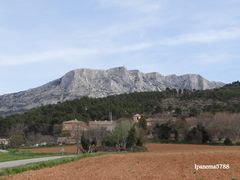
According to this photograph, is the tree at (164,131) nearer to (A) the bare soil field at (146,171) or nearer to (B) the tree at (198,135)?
(B) the tree at (198,135)

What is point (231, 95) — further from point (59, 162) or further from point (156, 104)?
point (59, 162)

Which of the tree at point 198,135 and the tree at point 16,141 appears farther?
the tree at point 16,141

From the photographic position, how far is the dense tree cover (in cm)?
14638

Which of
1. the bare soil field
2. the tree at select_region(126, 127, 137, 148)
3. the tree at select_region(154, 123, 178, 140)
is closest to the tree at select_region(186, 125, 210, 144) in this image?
the tree at select_region(154, 123, 178, 140)

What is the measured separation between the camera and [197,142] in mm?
106125

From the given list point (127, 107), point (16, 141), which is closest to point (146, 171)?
point (16, 141)

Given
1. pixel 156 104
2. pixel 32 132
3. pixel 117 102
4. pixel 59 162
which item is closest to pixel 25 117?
pixel 32 132

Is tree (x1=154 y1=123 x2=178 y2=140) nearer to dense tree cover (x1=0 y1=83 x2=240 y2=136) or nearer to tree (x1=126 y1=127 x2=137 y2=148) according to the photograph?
dense tree cover (x1=0 y1=83 x2=240 y2=136)

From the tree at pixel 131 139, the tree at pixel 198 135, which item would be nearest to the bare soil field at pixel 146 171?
the tree at pixel 131 139

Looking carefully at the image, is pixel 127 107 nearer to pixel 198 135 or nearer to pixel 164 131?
pixel 164 131

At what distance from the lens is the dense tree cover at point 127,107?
146375 mm

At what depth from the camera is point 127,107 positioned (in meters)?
173

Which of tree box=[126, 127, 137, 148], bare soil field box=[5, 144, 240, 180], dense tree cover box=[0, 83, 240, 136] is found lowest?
bare soil field box=[5, 144, 240, 180]

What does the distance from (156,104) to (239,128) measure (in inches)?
2638
